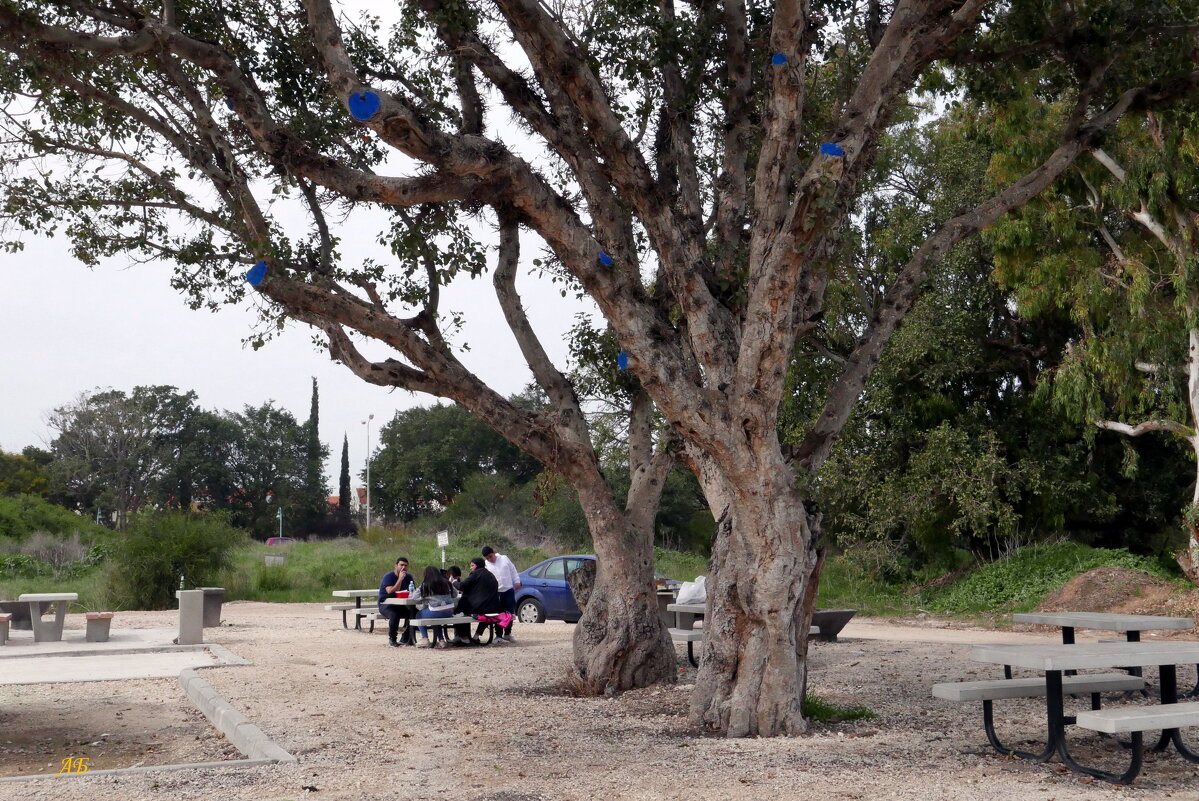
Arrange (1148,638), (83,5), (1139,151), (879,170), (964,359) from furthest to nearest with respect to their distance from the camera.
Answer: (964,359), (879,170), (1139,151), (1148,638), (83,5)

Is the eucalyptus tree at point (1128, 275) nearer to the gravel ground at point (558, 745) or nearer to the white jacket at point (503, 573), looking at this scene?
the gravel ground at point (558, 745)

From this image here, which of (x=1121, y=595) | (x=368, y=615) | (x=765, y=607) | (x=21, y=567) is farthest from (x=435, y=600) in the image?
(x=21, y=567)

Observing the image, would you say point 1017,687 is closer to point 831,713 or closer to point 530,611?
point 831,713

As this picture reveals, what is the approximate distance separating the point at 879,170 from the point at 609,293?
1376cm

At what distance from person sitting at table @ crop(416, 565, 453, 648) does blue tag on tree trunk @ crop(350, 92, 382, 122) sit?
9.38m

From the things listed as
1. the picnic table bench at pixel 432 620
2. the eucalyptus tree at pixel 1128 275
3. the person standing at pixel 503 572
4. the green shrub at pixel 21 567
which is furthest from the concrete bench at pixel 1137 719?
the green shrub at pixel 21 567

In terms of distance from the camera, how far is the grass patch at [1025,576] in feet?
68.9

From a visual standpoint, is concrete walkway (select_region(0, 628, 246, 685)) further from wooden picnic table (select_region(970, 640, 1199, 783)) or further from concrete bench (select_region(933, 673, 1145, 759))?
wooden picnic table (select_region(970, 640, 1199, 783))

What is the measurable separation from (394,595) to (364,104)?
11.1 meters

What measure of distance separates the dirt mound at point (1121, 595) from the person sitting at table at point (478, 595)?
10452 millimetres

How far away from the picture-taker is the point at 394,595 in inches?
657

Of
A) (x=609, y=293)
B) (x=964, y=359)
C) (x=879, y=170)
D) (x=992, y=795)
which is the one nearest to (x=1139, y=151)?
(x=879, y=170)

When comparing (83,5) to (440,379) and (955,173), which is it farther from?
(955,173)

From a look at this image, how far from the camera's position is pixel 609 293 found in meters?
7.92
